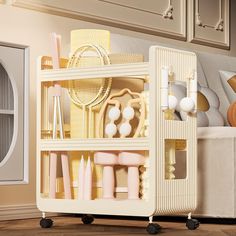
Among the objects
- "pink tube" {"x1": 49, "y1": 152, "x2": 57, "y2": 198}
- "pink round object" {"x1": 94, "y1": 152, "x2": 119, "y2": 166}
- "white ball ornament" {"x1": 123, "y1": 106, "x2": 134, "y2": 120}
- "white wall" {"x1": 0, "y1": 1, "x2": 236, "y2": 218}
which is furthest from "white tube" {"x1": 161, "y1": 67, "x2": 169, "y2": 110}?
"white wall" {"x1": 0, "y1": 1, "x2": 236, "y2": 218}

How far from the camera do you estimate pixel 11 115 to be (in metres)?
2.84

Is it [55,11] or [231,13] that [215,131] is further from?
[231,13]

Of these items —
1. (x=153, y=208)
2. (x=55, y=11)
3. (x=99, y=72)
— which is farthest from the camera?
(x=55, y=11)

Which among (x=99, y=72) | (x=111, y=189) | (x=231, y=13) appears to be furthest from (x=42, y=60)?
(x=231, y=13)

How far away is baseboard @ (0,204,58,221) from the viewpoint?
2771 mm

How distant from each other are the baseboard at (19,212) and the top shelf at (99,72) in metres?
0.65

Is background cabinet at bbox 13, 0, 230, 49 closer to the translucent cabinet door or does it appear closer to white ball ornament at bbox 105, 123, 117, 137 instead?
the translucent cabinet door

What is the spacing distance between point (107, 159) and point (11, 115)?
687 millimetres

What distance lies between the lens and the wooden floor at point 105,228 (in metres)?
2.18

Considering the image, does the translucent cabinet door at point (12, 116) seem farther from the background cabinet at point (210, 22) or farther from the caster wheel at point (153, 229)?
the background cabinet at point (210, 22)

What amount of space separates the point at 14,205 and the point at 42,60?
2.31ft

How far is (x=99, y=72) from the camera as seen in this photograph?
2.31 m

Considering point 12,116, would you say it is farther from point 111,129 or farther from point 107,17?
point 107,17

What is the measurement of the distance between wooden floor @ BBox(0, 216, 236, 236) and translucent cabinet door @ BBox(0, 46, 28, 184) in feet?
0.83
